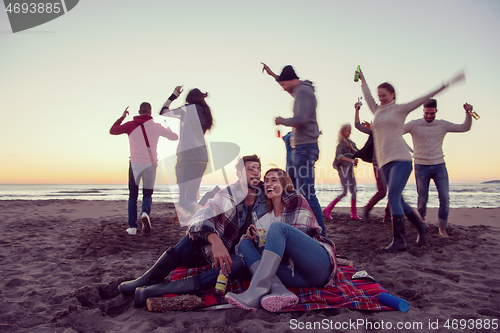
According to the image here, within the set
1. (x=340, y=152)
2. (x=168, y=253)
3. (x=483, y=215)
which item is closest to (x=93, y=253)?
(x=168, y=253)

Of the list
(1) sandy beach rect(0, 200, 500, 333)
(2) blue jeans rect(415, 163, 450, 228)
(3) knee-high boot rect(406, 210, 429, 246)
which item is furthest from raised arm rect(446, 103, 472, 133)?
(1) sandy beach rect(0, 200, 500, 333)

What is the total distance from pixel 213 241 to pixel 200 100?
232cm

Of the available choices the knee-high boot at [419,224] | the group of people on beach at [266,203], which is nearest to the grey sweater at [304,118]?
the group of people on beach at [266,203]

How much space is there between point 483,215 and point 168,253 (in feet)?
26.0

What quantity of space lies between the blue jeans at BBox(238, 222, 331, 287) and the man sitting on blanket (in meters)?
0.27

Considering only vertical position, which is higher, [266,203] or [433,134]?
[433,134]

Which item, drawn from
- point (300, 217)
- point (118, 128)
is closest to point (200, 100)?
point (118, 128)

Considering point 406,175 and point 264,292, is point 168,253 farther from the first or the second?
point 406,175

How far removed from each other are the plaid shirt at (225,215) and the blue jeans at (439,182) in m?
2.98

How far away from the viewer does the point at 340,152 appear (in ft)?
19.9

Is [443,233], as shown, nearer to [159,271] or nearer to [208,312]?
[208,312]

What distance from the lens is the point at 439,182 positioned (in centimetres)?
405

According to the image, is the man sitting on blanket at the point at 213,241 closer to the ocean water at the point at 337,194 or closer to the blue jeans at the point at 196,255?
the blue jeans at the point at 196,255

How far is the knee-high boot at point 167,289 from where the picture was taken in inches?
79.9
